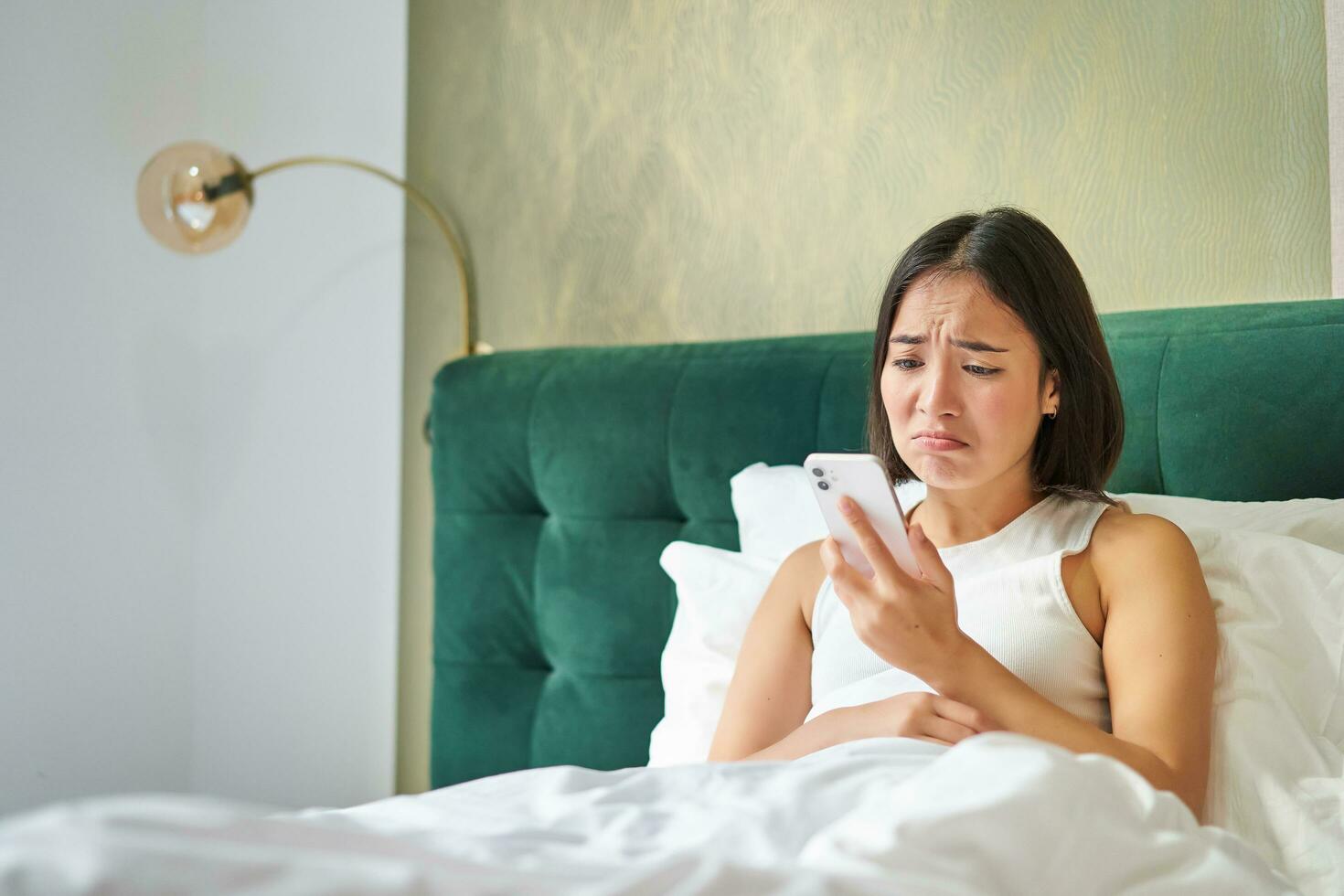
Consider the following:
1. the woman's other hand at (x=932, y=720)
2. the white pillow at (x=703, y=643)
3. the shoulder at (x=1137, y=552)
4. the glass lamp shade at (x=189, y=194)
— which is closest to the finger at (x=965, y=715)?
the woman's other hand at (x=932, y=720)

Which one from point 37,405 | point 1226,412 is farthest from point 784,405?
point 37,405

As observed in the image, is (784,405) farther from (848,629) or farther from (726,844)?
(726,844)

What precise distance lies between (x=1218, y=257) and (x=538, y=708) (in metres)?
1.27

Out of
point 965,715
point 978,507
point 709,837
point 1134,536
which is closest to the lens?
point 709,837

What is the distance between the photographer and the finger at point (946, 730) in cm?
121

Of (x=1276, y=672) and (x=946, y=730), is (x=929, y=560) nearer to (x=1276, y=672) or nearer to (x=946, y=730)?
(x=946, y=730)

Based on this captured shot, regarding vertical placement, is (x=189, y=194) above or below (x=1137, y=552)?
above

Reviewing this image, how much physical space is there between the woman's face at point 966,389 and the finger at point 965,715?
26 centimetres

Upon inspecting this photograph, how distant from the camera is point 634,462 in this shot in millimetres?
2014

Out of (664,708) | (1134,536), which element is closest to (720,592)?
(664,708)

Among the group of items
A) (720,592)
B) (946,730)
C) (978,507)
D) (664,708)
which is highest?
(978,507)

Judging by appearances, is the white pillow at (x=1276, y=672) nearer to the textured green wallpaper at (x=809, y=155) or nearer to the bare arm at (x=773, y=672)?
the bare arm at (x=773, y=672)

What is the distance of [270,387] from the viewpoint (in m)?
2.74

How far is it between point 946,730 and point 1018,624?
0.18 meters
